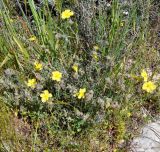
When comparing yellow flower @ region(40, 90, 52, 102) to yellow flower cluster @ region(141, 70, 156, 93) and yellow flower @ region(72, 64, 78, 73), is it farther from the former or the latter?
yellow flower cluster @ region(141, 70, 156, 93)

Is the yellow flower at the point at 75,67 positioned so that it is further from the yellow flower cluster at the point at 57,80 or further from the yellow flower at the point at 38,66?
the yellow flower at the point at 38,66

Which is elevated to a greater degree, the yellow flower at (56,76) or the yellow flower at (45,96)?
the yellow flower at (56,76)

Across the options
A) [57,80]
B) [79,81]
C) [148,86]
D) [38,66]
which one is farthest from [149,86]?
[38,66]

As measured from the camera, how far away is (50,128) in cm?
258

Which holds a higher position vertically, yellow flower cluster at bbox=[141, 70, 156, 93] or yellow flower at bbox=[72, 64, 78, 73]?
yellow flower at bbox=[72, 64, 78, 73]

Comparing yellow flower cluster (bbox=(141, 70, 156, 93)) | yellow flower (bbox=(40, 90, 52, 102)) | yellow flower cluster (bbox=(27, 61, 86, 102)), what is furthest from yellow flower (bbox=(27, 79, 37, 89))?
yellow flower cluster (bbox=(141, 70, 156, 93))

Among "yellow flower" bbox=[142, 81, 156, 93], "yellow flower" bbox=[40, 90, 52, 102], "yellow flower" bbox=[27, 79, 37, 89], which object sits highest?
"yellow flower" bbox=[27, 79, 37, 89]

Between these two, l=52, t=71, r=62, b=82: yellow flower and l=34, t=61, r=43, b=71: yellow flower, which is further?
l=34, t=61, r=43, b=71: yellow flower

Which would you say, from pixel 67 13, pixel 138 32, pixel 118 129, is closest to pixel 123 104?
pixel 118 129

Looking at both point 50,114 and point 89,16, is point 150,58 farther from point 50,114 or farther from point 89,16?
point 50,114

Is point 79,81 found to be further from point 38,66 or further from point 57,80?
point 38,66

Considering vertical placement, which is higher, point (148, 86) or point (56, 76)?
point (56, 76)

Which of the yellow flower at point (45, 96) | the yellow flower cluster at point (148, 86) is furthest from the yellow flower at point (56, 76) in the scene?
the yellow flower cluster at point (148, 86)

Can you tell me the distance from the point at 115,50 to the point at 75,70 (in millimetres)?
373
